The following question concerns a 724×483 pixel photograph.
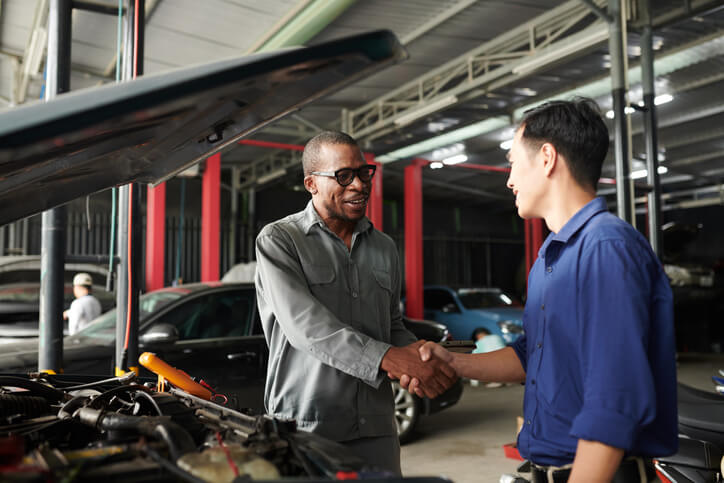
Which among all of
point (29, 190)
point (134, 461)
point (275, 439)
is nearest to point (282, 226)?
point (29, 190)

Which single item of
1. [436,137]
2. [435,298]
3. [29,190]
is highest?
[436,137]

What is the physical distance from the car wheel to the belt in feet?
13.5

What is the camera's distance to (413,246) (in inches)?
467

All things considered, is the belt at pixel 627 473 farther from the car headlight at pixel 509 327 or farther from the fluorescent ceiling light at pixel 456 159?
the fluorescent ceiling light at pixel 456 159

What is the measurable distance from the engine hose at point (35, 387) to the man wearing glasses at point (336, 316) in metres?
0.68

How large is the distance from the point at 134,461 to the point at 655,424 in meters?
1.10

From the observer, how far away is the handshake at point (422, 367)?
72.2 inches

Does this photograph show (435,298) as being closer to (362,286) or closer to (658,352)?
(362,286)

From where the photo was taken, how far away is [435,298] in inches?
459

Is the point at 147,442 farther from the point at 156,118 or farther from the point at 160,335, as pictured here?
the point at 160,335

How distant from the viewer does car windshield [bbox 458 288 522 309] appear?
1072 cm

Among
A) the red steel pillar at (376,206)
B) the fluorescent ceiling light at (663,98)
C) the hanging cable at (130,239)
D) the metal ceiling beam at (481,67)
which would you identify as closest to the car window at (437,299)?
the red steel pillar at (376,206)

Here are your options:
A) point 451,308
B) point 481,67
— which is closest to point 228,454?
point 481,67

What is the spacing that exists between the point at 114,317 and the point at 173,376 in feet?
11.0
